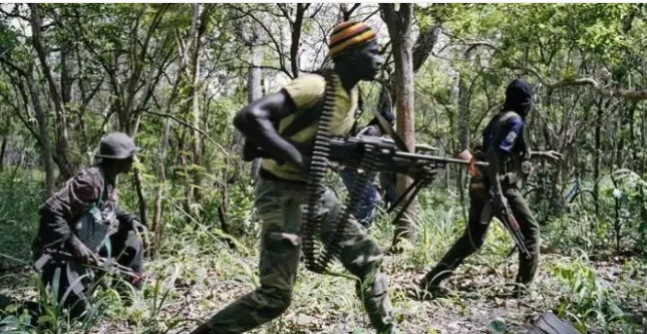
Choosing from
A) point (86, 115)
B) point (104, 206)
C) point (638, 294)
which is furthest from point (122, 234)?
point (86, 115)

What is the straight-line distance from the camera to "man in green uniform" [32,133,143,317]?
4766 mm

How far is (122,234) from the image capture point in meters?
5.66

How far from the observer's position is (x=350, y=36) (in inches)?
140

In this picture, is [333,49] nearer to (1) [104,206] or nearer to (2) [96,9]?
(1) [104,206]

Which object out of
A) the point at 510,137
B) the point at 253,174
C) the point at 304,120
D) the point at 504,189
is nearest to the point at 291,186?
the point at 304,120

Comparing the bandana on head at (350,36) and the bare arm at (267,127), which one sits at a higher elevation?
the bandana on head at (350,36)

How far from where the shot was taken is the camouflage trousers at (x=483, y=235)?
564 centimetres

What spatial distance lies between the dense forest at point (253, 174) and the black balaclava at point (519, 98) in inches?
28.0

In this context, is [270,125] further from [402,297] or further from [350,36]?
[402,297]

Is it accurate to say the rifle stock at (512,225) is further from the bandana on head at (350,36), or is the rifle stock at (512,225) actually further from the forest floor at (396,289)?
the bandana on head at (350,36)

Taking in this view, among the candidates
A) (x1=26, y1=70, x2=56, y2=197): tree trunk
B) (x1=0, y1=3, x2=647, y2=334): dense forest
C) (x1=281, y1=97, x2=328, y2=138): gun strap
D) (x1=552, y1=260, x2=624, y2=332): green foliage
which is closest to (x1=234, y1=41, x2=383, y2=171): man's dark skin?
(x1=281, y1=97, x2=328, y2=138): gun strap

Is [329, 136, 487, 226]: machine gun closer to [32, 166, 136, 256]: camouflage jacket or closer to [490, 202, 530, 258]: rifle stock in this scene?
[490, 202, 530, 258]: rifle stock

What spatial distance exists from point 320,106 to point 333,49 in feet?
1.12

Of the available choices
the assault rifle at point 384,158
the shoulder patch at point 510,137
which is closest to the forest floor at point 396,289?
the assault rifle at point 384,158
